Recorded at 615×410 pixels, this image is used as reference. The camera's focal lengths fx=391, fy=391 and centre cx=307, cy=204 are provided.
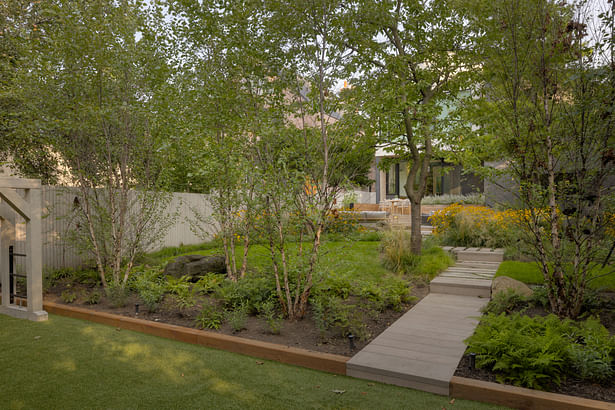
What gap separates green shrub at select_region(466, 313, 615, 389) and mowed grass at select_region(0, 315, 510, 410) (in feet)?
1.67

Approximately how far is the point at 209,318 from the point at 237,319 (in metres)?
0.60

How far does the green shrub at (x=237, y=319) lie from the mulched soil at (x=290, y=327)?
0.18 feet

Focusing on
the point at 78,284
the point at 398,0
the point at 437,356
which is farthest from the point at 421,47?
the point at 78,284

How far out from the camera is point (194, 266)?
7.53 metres

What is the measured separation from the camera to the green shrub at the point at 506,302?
518 cm

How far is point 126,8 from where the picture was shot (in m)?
6.52

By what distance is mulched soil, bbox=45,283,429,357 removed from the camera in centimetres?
445

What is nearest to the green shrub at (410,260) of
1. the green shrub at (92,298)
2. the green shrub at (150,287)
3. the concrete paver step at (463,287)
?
the concrete paver step at (463,287)

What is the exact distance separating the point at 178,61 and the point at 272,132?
276 centimetres

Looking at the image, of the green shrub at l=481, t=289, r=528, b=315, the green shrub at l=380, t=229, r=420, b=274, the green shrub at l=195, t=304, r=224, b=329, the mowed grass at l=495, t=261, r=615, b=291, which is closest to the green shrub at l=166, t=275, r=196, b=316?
the green shrub at l=195, t=304, r=224, b=329

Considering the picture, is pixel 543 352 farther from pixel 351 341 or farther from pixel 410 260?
pixel 410 260

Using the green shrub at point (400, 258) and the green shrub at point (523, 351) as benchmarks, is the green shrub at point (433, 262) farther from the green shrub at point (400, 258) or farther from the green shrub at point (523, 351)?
the green shrub at point (523, 351)

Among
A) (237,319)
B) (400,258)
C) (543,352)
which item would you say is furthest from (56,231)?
(543,352)

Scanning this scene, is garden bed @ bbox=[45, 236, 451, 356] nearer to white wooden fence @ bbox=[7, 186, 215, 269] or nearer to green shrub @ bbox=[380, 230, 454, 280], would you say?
green shrub @ bbox=[380, 230, 454, 280]
